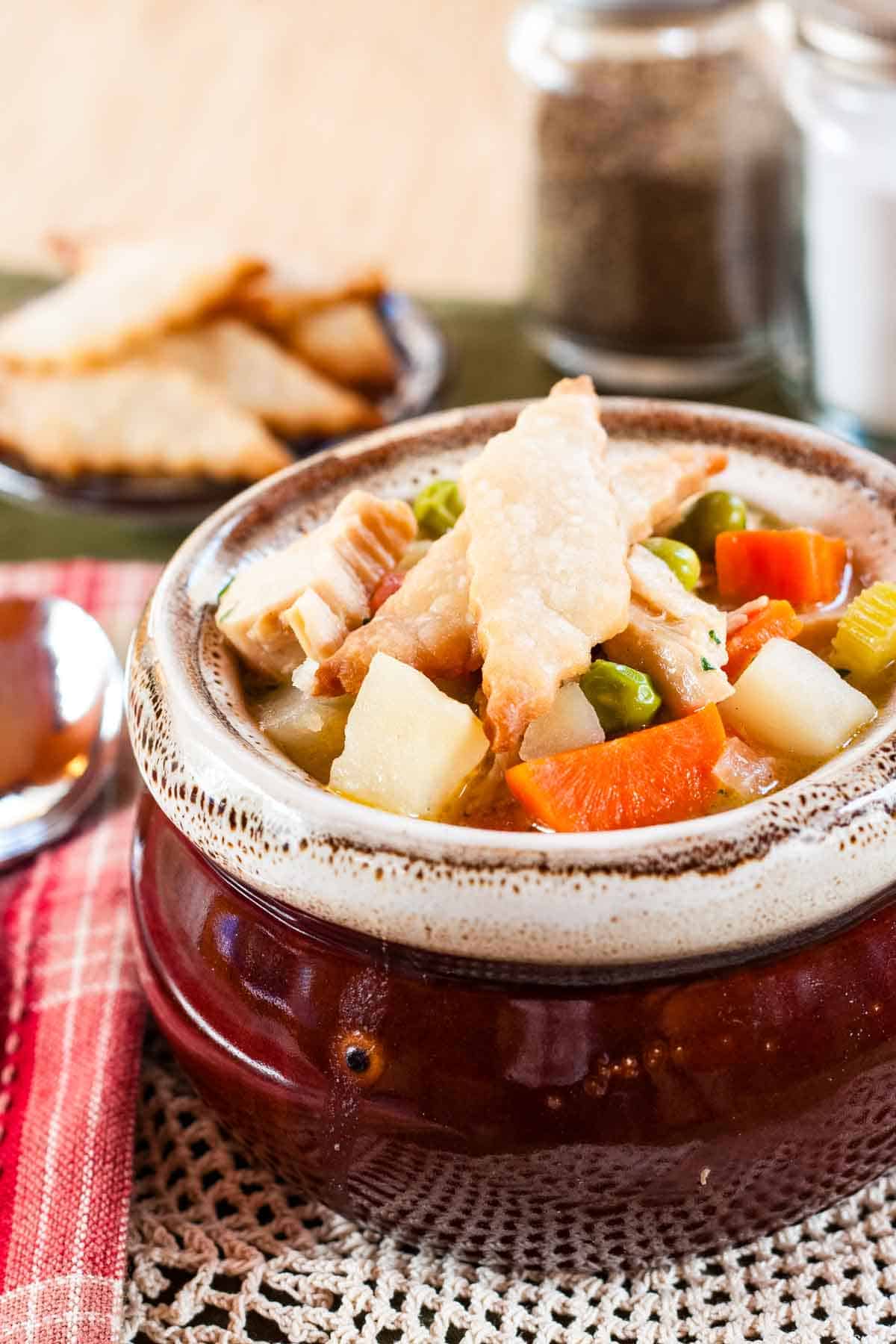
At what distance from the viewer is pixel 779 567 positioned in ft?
5.62

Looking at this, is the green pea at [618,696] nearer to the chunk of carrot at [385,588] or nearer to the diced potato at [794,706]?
the diced potato at [794,706]

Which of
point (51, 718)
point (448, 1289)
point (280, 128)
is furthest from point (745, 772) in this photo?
point (280, 128)

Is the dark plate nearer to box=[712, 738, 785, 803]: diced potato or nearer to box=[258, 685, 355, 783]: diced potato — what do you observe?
box=[258, 685, 355, 783]: diced potato

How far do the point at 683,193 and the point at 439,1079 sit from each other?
2377 millimetres

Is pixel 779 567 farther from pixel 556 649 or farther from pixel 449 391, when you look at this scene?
pixel 449 391

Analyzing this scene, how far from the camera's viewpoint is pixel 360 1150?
4.76 feet

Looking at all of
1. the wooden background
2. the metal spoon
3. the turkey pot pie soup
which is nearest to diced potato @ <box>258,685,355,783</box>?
the turkey pot pie soup

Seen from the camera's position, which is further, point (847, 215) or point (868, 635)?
point (847, 215)

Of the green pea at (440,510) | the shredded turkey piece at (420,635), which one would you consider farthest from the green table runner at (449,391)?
the shredded turkey piece at (420,635)

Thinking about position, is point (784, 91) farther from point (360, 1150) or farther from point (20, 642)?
point (360, 1150)

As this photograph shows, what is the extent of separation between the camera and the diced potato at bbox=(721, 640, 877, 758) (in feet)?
4.89

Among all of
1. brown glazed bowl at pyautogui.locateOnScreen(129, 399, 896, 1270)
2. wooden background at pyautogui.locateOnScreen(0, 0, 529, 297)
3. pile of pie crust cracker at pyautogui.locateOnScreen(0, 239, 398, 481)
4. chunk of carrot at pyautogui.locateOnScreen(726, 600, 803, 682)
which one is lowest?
wooden background at pyautogui.locateOnScreen(0, 0, 529, 297)

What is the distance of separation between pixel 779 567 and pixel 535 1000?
613 millimetres

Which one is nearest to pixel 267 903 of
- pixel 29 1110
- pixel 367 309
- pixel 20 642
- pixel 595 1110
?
pixel 595 1110
